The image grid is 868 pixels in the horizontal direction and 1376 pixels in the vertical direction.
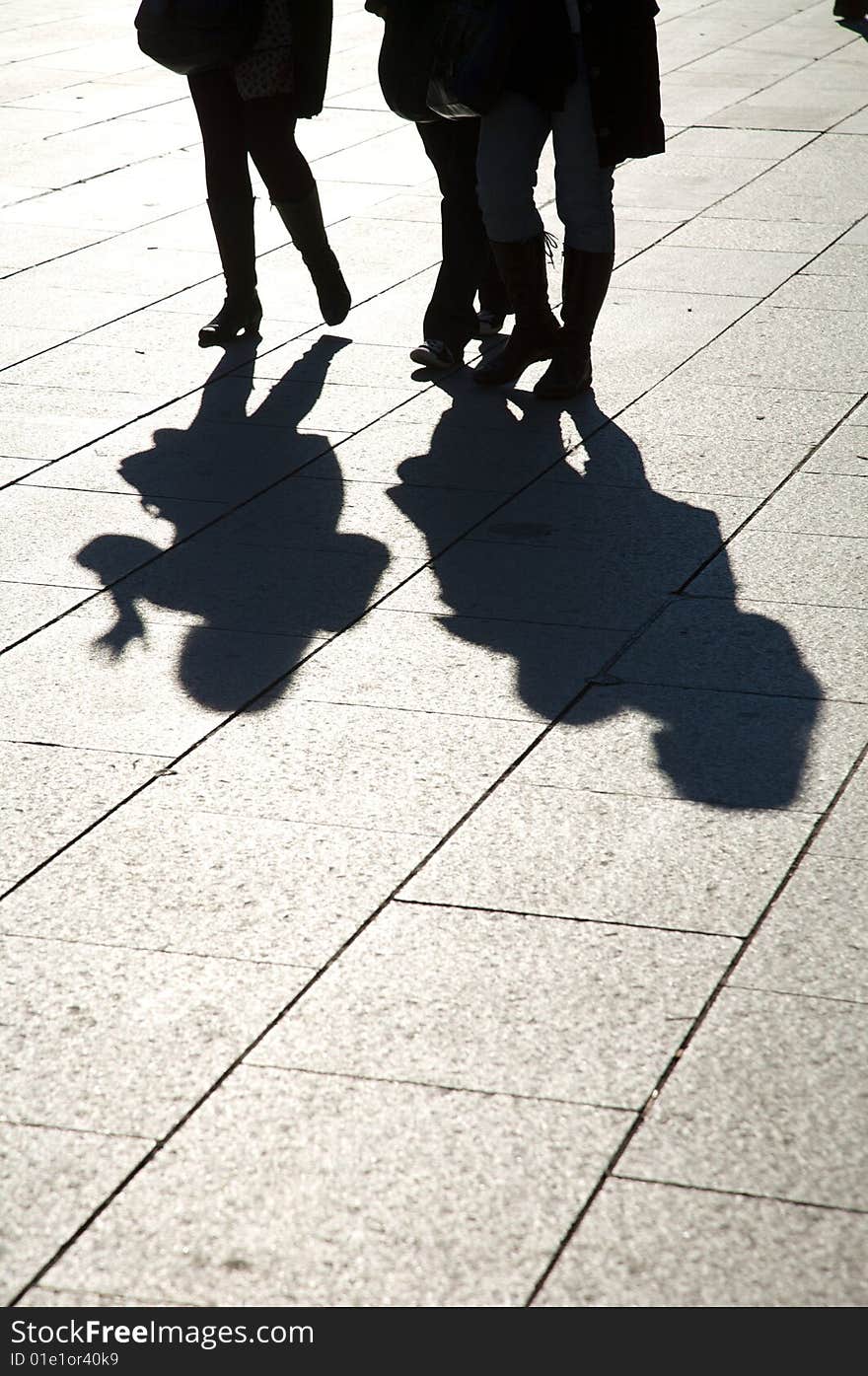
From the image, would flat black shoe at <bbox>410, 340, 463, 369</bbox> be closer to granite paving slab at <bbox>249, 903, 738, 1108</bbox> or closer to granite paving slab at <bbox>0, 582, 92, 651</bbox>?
granite paving slab at <bbox>0, 582, 92, 651</bbox>

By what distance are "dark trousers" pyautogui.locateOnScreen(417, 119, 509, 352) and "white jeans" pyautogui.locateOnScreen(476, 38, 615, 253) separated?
1.31ft

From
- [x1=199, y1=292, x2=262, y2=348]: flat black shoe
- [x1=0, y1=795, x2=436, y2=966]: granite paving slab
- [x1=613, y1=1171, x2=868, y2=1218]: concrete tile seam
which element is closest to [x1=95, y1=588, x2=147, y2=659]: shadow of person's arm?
[x1=0, y1=795, x2=436, y2=966]: granite paving slab

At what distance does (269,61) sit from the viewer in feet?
24.0

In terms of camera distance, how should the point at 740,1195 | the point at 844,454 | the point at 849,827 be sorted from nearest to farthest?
the point at 740,1195, the point at 849,827, the point at 844,454

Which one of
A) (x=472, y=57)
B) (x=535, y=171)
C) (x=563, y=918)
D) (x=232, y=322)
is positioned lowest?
(x=232, y=322)

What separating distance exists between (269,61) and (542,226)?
139 cm

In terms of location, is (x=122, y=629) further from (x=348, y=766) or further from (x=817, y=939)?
(x=817, y=939)

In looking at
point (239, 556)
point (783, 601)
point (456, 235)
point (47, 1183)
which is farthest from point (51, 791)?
point (456, 235)

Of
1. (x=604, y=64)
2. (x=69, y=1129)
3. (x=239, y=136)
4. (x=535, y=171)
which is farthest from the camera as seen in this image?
(x=239, y=136)

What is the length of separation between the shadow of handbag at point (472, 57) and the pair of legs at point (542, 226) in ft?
0.48

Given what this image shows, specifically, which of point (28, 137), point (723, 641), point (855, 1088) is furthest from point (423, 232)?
point (855, 1088)
